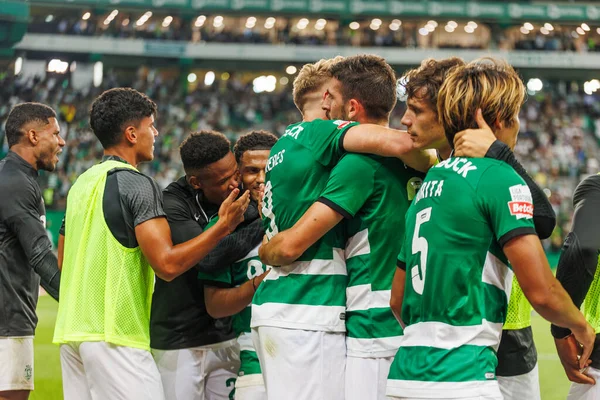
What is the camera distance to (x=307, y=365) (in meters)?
3.44

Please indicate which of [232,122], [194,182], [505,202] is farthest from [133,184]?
[232,122]

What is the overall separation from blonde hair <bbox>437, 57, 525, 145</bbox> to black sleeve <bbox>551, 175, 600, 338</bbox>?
1.22 meters

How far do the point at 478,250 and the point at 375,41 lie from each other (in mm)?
39210

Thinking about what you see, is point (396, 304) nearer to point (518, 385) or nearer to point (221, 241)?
point (518, 385)

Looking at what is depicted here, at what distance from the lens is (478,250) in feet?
9.22

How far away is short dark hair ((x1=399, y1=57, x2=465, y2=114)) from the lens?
336cm

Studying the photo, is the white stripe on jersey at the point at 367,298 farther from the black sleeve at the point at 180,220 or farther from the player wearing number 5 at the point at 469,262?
the black sleeve at the point at 180,220

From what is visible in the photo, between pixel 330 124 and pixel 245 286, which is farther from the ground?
pixel 330 124

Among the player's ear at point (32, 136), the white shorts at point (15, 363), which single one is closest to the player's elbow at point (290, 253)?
the white shorts at point (15, 363)

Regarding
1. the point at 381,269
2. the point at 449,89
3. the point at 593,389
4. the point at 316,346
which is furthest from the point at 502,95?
the point at 593,389

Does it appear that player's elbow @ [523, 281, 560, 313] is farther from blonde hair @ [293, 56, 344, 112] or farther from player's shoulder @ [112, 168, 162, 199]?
player's shoulder @ [112, 168, 162, 199]

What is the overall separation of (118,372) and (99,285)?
0.47 meters

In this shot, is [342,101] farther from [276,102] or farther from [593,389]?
[276,102]

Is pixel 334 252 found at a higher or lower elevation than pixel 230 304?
higher
